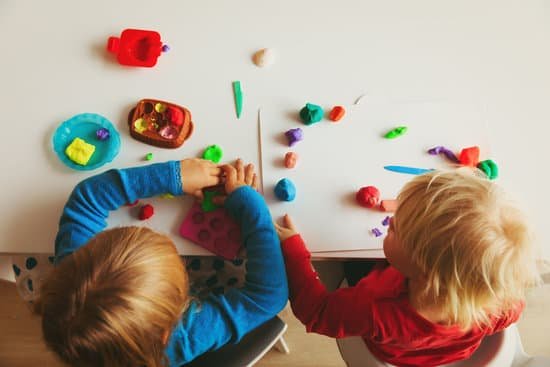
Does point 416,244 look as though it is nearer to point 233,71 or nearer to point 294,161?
point 294,161

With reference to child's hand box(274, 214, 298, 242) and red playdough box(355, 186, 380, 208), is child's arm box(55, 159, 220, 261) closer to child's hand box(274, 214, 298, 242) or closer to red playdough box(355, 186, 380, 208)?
child's hand box(274, 214, 298, 242)

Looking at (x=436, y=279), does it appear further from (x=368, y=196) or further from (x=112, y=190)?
(x=112, y=190)

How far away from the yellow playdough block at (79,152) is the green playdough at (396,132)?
521 mm

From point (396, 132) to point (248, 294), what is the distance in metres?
0.38

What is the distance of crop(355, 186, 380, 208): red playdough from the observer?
0.68 meters

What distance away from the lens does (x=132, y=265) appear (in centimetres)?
49

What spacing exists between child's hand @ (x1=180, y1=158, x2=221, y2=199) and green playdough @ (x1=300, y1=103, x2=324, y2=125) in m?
0.18

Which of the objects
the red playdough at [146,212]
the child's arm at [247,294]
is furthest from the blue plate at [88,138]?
the child's arm at [247,294]

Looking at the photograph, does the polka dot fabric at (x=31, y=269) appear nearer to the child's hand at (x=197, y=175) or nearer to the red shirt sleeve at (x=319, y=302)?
the child's hand at (x=197, y=175)

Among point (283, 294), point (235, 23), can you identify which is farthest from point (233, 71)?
point (283, 294)

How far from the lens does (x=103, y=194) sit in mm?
647

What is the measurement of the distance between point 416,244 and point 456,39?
47 centimetres

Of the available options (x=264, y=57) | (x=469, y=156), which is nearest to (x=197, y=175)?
(x=264, y=57)

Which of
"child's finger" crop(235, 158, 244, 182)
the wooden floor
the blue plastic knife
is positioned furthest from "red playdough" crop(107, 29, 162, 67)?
the wooden floor
